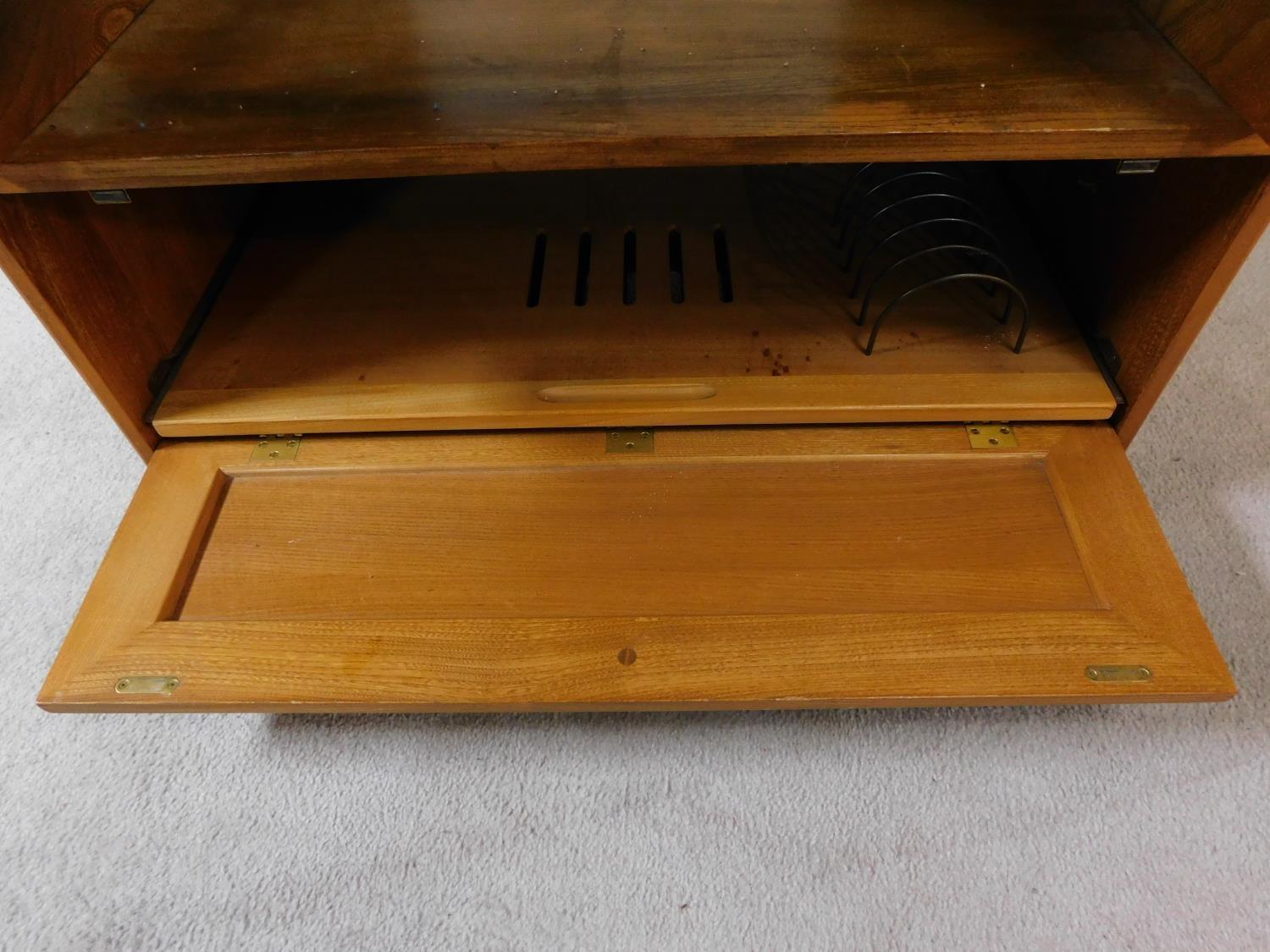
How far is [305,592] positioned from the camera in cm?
59

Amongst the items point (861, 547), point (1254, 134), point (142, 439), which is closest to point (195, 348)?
point (142, 439)

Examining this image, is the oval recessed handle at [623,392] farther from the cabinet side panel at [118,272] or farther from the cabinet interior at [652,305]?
the cabinet side panel at [118,272]

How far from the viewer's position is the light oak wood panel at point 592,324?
648 millimetres

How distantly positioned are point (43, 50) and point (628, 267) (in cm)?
42

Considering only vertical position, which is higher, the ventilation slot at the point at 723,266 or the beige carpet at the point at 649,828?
the ventilation slot at the point at 723,266

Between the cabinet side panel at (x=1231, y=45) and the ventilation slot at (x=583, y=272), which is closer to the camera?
the cabinet side panel at (x=1231, y=45)

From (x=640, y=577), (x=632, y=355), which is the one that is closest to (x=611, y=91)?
(x=632, y=355)

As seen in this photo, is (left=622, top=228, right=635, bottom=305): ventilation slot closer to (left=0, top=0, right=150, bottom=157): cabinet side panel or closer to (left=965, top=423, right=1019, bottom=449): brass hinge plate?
(left=965, top=423, right=1019, bottom=449): brass hinge plate

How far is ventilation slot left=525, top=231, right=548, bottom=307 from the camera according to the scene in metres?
0.73

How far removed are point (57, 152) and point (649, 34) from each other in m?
0.37

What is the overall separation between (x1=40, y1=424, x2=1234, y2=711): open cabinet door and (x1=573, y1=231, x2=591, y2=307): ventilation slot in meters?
0.14

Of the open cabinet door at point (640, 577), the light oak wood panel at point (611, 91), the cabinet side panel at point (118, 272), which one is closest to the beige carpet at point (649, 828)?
the open cabinet door at point (640, 577)

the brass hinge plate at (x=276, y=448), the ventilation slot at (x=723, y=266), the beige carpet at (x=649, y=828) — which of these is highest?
the ventilation slot at (x=723, y=266)

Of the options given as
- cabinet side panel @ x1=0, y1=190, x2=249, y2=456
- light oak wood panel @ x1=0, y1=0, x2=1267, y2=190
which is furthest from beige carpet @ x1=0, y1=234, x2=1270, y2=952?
light oak wood panel @ x1=0, y1=0, x2=1267, y2=190
